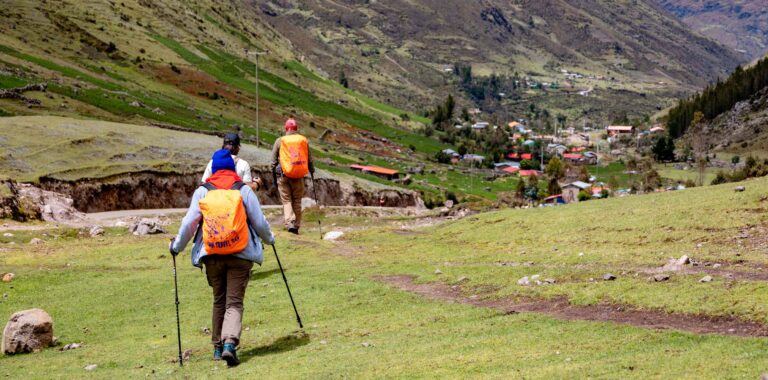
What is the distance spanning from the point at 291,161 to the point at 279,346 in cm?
1093

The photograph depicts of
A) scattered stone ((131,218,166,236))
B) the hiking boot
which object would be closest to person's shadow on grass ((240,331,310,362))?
the hiking boot

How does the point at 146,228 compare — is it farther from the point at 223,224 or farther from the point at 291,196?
the point at 223,224

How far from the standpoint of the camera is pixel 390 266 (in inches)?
957

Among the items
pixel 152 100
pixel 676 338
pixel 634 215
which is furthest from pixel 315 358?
pixel 152 100

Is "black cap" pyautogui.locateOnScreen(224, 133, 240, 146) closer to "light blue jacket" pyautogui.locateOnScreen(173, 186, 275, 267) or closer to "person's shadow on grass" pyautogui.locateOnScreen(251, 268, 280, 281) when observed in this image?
"light blue jacket" pyautogui.locateOnScreen(173, 186, 275, 267)

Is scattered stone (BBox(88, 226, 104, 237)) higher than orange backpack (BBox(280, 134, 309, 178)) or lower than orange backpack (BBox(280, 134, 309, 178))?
lower

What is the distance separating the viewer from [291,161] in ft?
81.4

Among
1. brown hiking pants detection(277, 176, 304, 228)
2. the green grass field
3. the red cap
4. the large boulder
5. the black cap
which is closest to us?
the green grass field

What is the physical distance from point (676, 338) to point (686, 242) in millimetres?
11230

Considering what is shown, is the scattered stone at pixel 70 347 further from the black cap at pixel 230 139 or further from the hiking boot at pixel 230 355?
the black cap at pixel 230 139

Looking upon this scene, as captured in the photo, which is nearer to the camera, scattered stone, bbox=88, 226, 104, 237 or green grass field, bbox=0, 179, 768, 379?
green grass field, bbox=0, 179, 768, 379

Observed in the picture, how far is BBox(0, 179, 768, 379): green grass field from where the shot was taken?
38.7 ft

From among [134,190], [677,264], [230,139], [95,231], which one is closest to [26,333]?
[230,139]

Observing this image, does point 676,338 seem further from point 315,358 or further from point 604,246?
point 604,246
